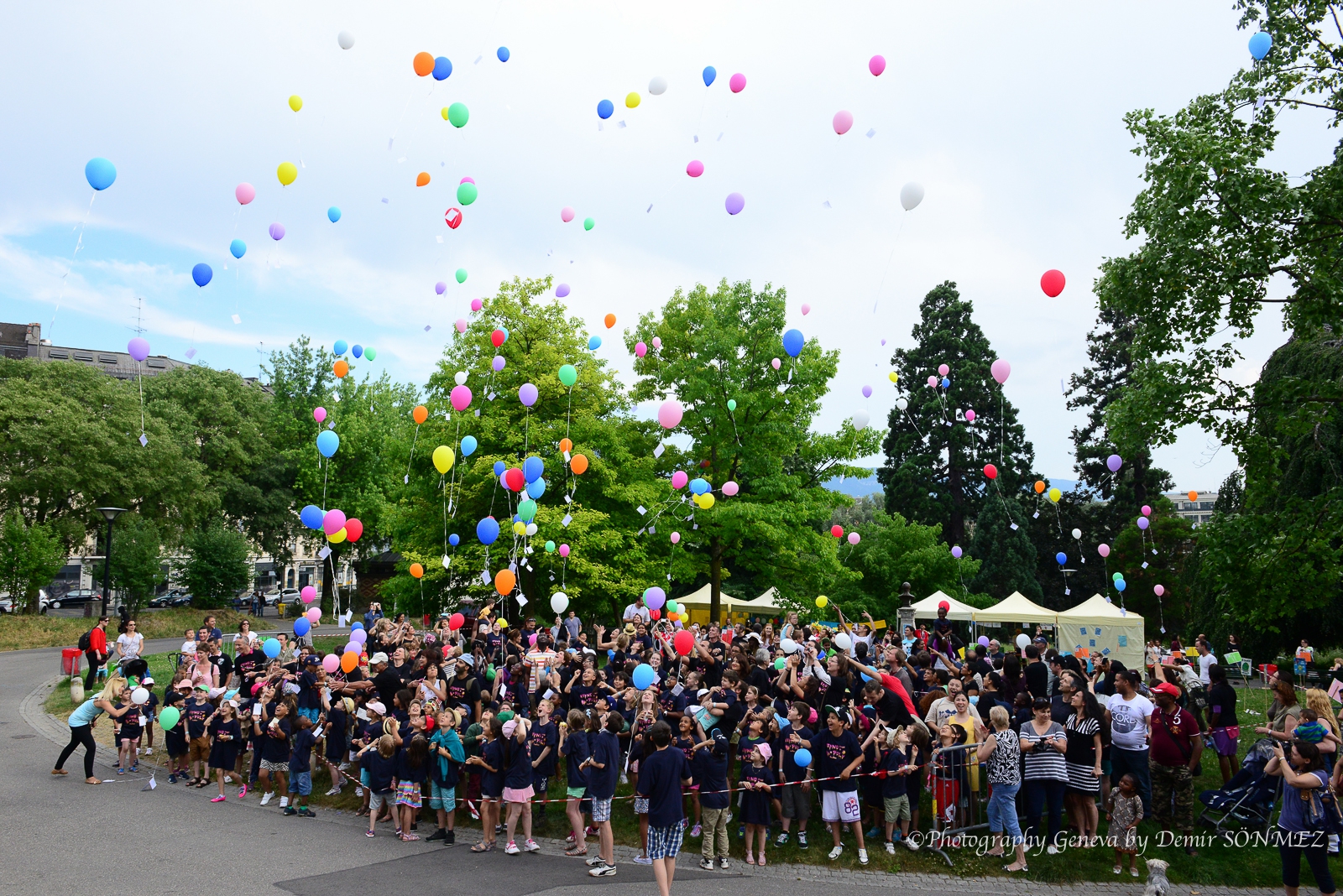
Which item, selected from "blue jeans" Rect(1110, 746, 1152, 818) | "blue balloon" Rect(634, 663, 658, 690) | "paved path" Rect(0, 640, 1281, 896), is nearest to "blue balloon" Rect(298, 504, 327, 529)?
"paved path" Rect(0, 640, 1281, 896)

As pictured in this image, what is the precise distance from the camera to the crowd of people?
7.87 meters

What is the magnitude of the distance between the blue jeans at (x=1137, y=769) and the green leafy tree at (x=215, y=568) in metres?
33.3

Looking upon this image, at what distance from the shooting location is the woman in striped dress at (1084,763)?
800cm

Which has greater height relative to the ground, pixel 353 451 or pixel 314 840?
pixel 353 451

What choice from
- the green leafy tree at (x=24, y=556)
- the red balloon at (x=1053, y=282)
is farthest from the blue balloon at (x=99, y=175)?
the green leafy tree at (x=24, y=556)

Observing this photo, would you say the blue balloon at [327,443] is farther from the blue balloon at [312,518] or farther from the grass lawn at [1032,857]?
the grass lawn at [1032,857]

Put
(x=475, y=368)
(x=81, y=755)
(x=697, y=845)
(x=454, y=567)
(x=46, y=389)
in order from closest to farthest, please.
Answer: (x=697, y=845) → (x=81, y=755) → (x=454, y=567) → (x=475, y=368) → (x=46, y=389)

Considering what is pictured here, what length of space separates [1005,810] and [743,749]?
2.49 meters

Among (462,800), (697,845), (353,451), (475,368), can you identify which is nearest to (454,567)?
(475,368)

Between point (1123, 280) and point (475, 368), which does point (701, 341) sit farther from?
point (1123, 280)

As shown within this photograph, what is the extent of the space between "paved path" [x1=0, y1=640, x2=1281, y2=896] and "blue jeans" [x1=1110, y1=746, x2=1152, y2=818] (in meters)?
1.04

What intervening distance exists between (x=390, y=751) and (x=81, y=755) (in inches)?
265

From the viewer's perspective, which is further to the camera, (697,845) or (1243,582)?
(1243,582)

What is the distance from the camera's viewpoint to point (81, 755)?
486 inches
